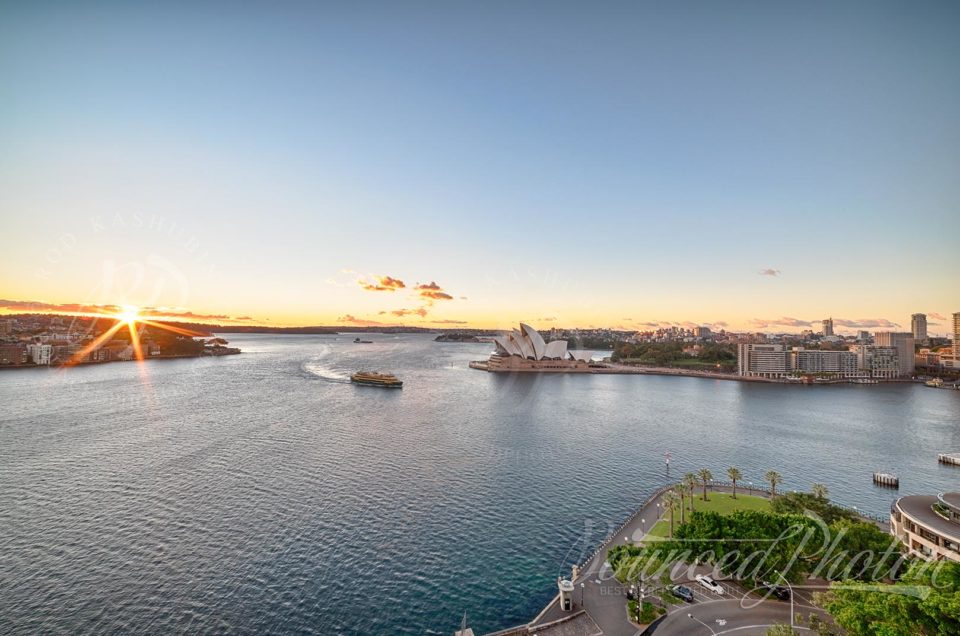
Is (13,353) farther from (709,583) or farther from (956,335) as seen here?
(956,335)

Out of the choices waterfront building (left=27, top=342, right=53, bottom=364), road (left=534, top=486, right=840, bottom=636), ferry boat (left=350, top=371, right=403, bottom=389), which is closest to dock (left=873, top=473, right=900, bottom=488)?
road (left=534, top=486, right=840, bottom=636)

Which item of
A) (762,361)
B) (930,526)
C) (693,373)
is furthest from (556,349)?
(930,526)

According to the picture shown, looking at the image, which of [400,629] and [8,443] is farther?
[8,443]

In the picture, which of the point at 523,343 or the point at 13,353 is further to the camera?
the point at 523,343

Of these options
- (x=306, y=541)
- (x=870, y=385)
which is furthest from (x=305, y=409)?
(x=870, y=385)

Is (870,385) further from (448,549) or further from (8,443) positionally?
(8,443)

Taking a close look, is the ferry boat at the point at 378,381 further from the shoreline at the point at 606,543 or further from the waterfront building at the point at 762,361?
the waterfront building at the point at 762,361

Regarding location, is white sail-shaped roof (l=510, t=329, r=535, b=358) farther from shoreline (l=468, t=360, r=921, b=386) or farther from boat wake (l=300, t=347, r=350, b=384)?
boat wake (l=300, t=347, r=350, b=384)
